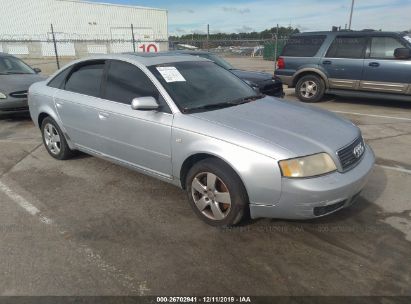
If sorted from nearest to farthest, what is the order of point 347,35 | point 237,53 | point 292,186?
1. point 292,186
2. point 347,35
3. point 237,53

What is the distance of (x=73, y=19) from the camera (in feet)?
145

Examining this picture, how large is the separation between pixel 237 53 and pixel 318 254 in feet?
119

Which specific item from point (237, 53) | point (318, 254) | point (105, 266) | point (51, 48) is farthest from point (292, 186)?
point (51, 48)

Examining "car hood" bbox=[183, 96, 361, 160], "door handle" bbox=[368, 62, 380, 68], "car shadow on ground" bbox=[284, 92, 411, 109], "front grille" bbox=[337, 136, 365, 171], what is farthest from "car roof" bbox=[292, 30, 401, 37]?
"front grille" bbox=[337, 136, 365, 171]

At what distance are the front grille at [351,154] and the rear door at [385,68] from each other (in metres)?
5.73

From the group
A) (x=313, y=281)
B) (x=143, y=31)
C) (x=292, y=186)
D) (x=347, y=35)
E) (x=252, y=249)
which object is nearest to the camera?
(x=313, y=281)

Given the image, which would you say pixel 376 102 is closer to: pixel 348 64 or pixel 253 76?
pixel 348 64

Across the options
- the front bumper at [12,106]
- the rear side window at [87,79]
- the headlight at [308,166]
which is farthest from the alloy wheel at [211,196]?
the front bumper at [12,106]

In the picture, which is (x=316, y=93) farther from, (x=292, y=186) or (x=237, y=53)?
(x=237, y=53)

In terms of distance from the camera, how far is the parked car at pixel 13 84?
742cm

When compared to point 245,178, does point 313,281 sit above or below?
below

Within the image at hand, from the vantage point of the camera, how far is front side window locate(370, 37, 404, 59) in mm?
8289

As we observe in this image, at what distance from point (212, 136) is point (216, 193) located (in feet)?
1.71

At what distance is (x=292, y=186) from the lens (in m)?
2.85
